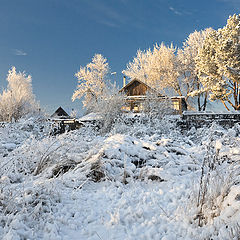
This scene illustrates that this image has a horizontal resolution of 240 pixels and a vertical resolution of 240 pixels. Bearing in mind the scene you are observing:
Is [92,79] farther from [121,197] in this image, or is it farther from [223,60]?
[121,197]

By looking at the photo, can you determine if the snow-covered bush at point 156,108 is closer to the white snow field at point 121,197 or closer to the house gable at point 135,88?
the white snow field at point 121,197

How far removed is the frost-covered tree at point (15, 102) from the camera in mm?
20828

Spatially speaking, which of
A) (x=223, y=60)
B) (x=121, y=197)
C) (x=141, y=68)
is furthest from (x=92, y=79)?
(x=121, y=197)

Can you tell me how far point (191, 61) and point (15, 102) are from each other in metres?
22.3

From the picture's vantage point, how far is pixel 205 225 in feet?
7.32

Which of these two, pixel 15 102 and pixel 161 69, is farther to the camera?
pixel 161 69

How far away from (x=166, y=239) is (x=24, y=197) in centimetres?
170

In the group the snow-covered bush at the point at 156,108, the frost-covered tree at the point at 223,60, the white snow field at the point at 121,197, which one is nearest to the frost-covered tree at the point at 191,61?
the frost-covered tree at the point at 223,60

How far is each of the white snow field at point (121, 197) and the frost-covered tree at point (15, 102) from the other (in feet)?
53.5

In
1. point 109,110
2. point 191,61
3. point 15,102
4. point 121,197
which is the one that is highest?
point 191,61

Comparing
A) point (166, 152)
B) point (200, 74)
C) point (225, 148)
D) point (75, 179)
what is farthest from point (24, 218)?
point (200, 74)

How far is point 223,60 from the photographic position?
2097cm

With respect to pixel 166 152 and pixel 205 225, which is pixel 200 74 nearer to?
pixel 166 152

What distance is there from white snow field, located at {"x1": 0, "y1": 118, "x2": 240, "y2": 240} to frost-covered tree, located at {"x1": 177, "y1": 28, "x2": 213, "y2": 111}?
25.8 meters
